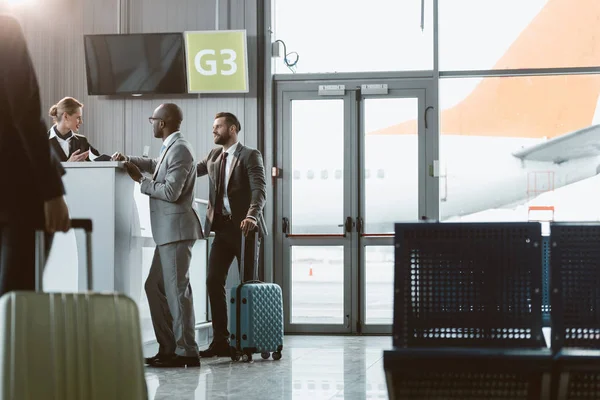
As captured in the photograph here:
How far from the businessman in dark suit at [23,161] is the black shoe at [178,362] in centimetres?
344

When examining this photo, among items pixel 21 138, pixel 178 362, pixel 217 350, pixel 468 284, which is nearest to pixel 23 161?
pixel 21 138

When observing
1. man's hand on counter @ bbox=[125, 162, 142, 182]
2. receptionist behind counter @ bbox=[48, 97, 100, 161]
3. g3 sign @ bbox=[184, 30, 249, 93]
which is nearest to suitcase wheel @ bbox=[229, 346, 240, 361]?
man's hand on counter @ bbox=[125, 162, 142, 182]

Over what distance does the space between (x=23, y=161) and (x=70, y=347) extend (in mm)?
727

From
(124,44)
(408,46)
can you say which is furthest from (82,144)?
(408,46)

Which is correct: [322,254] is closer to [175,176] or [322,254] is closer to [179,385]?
[175,176]

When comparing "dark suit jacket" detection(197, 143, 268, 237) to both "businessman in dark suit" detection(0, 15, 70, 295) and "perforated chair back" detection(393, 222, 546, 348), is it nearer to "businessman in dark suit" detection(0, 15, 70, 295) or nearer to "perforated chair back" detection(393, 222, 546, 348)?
"perforated chair back" detection(393, 222, 546, 348)

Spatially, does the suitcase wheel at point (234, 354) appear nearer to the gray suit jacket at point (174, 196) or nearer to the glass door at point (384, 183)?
the gray suit jacket at point (174, 196)

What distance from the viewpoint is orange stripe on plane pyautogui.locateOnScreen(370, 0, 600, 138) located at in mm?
8953

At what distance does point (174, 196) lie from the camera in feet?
18.8

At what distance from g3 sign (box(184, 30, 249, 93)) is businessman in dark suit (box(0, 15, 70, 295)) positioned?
21.1ft

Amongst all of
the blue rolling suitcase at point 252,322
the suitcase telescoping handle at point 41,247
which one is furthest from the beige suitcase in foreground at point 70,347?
the blue rolling suitcase at point 252,322

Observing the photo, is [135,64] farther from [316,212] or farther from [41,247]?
[41,247]

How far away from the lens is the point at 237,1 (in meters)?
9.31

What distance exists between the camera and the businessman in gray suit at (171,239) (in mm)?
5773
